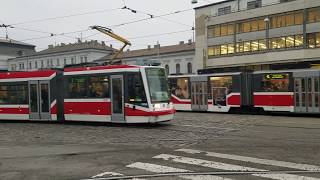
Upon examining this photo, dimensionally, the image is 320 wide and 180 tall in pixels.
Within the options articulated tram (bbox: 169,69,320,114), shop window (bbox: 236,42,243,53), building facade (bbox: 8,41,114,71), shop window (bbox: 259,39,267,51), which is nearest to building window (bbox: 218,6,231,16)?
shop window (bbox: 236,42,243,53)

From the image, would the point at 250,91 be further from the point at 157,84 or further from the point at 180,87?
the point at 157,84

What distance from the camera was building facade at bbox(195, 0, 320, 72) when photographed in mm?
48375

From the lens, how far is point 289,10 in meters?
49.6

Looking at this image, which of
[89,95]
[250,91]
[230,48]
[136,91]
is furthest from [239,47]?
[136,91]

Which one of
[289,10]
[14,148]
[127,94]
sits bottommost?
[14,148]

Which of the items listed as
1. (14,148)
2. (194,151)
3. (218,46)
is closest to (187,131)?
(194,151)

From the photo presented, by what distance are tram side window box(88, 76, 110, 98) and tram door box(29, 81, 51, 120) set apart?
2.77 metres

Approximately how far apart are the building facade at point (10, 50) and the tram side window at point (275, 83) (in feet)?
269

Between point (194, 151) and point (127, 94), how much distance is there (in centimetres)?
712

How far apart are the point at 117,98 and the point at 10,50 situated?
3571 inches

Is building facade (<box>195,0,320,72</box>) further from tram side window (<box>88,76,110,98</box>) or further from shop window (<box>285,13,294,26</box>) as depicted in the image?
tram side window (<box>88,76,110,98</box>)

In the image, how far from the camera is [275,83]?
80.7 ft

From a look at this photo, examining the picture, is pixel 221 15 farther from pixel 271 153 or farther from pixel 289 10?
pixel 271 153

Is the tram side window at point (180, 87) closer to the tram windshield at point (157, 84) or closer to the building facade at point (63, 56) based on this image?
the tram windshield at point (157, 84)
